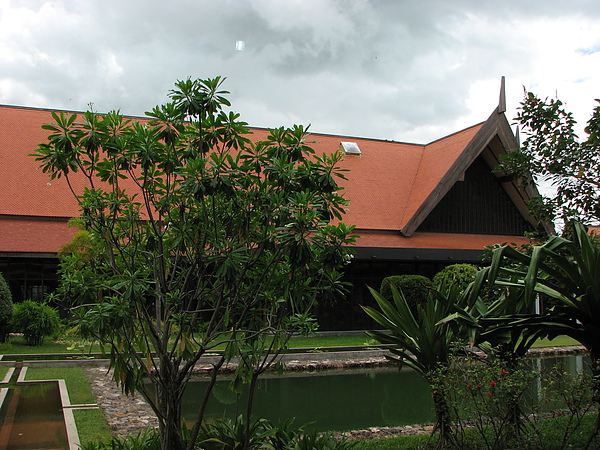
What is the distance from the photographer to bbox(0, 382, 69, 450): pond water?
21.0ft

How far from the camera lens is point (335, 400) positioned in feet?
31.9

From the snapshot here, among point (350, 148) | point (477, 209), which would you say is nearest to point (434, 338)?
point (477, 209)

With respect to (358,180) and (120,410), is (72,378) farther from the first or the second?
(358,180)

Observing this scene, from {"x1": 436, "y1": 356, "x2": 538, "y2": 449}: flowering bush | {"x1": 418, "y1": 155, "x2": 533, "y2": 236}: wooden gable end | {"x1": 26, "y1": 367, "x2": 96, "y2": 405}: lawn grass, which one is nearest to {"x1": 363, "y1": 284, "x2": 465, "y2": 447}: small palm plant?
{"x1": 436, "y1": 356, "x2": 538, "y2": 449}: flowering bush

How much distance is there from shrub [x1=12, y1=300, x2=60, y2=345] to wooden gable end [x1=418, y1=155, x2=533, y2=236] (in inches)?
525

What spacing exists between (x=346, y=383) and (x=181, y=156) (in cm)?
740

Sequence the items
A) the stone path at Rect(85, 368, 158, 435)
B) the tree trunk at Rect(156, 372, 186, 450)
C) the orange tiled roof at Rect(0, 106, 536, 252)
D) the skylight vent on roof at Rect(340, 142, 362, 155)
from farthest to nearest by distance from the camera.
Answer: the skylight vent on roof at Rect(340, 142, 362, 155)
the orange tiled roof at Rect(0, 106, 536, 252)
the stone path at Rect(85, 368, 158, 435)
the tree trunk at Rect(156, 372, 186, 450)

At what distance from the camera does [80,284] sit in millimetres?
4871

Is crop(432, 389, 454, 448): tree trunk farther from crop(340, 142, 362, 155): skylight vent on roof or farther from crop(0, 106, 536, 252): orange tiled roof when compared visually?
crop(340, 142, 362, 155): skylight vent on roof

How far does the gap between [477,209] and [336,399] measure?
1537cm

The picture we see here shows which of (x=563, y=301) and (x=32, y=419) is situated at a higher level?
(x=563, y=301)

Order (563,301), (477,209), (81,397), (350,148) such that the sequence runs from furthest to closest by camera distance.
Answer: (350,148) → (477,209) → (81,397) → (563,301)

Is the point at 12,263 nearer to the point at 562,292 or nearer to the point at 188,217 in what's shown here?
the point at 188,217

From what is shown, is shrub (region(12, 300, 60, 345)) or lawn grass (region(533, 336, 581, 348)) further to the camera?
lawn grass (region(533, 336, 581, 348))
